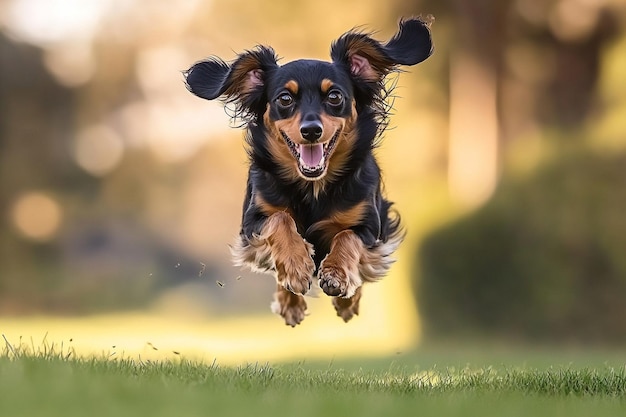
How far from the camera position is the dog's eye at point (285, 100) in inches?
211

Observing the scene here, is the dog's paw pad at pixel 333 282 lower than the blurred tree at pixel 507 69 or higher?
lower

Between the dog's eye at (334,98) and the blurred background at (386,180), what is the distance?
0.51 m

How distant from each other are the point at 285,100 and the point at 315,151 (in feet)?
1.10

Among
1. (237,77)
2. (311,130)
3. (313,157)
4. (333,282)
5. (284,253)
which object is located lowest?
(333,282)

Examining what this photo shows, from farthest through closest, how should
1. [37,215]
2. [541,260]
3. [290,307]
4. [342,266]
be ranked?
[37,215] < [541,260] < [290,307] < [342,266]

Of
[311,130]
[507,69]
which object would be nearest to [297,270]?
[311,130]

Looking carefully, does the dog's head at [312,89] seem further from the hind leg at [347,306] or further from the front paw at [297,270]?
the hind leg at [347,306]

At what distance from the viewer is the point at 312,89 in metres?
5.32

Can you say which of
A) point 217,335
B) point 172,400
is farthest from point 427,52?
point 217,335

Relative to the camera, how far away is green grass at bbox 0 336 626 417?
3.83 meters

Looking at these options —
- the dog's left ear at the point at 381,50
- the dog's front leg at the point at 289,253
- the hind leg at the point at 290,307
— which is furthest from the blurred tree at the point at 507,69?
the dog's front leg at the point at 289,253

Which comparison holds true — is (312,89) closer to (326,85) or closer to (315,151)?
(326,85)

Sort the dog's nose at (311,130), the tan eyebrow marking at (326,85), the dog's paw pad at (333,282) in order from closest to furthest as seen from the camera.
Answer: the dog's nose at (311,130), the dog's paw pad at (333,282), the tan eyebrow marking at (326,85)

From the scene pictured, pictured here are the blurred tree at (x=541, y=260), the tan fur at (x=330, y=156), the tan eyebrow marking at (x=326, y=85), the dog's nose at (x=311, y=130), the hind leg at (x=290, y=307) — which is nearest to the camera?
the dog's nose at (x=311, y=130)
